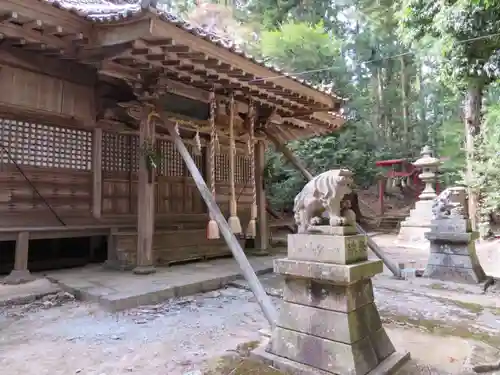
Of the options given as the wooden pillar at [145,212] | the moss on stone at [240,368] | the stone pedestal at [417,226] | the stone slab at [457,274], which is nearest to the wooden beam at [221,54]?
the wooden pillar at [145,212]

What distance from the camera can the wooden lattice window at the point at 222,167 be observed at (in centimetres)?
902

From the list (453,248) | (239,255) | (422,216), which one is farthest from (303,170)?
(422,216)

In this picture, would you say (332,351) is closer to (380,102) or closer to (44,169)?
(44,169)

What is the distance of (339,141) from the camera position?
691 inches

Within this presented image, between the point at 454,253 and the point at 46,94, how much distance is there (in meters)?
7.39

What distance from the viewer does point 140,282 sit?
5.36 metres

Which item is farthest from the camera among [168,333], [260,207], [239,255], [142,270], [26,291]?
[260,207]

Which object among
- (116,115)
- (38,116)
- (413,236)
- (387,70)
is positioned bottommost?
(413,236)

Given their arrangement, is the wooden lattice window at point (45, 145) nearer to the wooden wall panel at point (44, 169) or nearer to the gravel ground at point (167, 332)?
the wooden wall panel at point (44, 169)

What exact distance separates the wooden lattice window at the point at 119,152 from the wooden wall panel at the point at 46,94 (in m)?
0.55

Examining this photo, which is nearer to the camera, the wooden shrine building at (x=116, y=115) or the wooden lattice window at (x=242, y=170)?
the wooden shrine building at (x=116, y=115)

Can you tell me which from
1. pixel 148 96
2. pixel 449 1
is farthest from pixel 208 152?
pixel 449 1

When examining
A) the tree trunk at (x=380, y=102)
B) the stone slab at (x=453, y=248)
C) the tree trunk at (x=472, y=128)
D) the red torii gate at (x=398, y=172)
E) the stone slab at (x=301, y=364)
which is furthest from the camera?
the tree trunk at (x=380, y=102)

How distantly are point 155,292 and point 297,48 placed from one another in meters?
15.2
